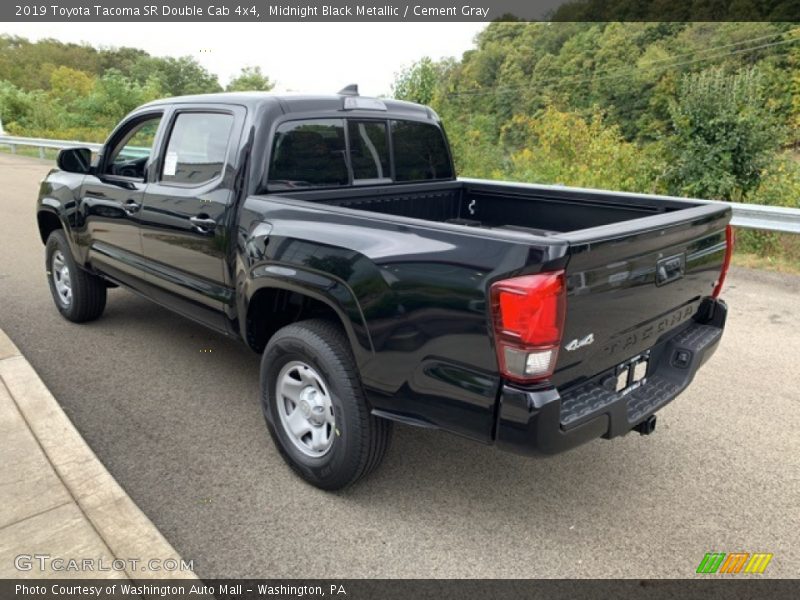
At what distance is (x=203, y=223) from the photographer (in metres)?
3.48

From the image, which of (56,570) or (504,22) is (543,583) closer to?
(56,570)

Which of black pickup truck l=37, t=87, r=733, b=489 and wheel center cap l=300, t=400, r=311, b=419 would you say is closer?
black pickup truck l=37, t=87, r=733, b=489

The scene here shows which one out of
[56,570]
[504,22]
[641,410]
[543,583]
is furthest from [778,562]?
[504,22]

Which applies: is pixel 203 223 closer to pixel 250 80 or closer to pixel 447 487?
pixel 447 487

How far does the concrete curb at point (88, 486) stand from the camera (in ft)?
7.81

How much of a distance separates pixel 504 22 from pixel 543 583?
75771 millimetres

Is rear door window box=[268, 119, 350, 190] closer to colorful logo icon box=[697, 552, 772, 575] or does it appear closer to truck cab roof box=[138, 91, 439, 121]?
truck cab roof box=[138, 91, 439, 121]

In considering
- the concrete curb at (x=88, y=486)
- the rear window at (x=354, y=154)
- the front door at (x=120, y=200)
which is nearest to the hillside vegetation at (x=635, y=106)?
the rear window at (x=354, y=154)

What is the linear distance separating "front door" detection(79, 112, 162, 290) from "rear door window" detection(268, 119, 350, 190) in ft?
3.91

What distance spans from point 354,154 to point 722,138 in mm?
8026

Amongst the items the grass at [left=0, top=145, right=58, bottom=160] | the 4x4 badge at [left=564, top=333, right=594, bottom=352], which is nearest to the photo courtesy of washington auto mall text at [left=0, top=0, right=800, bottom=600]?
the 4x4 badge at [left=564, top=333, right=594, bottom=352]

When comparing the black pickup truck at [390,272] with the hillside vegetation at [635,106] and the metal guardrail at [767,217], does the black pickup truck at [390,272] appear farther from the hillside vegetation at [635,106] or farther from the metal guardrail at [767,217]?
the hillside vegetation at [635,106]

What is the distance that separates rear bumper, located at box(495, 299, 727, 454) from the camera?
7.20 feet

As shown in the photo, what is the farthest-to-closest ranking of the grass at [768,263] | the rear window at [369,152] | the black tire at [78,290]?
the grass at [768,263] → the black tire at [78,290] → the rear window at [369,152]
